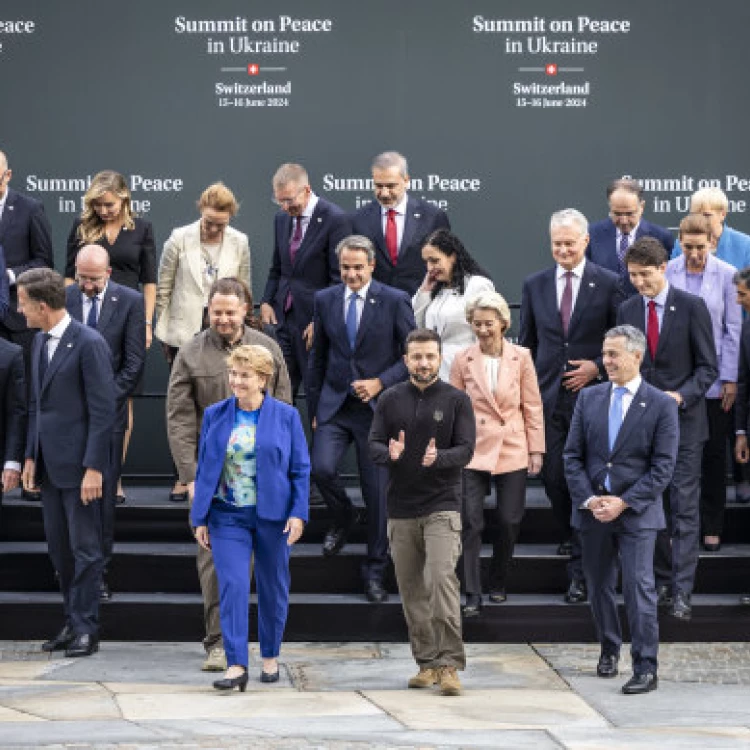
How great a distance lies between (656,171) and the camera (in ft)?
47.3

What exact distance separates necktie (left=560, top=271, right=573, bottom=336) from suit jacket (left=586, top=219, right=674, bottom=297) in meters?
0.60

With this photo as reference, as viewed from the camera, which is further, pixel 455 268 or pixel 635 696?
pixel 455 268

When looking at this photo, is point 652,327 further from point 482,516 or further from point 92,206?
point 92,206

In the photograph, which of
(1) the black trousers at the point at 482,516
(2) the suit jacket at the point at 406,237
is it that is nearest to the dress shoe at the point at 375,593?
(1) the black trousers at the point at 482,516

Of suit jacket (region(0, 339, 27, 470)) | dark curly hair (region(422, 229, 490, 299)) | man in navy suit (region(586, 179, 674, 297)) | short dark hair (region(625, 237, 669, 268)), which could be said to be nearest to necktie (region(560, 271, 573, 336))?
man in navy suit (region(586, 179, 674, 297))

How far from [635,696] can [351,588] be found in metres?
2.24

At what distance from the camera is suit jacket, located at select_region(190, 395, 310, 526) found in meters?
10.4

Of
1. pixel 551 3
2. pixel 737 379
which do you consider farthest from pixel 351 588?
pixel 551 3

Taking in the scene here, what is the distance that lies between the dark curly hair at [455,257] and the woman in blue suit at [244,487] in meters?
1.90

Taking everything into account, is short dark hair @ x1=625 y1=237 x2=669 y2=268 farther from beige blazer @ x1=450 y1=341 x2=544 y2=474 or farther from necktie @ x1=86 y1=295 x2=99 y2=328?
necktie @ x1=86 y1=295 x2=99 y2=328

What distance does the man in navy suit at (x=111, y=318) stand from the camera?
12.0 meters

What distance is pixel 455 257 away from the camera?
12062 mm

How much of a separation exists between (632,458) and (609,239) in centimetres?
225

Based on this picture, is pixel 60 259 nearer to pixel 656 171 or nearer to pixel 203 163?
pixel 203 163
